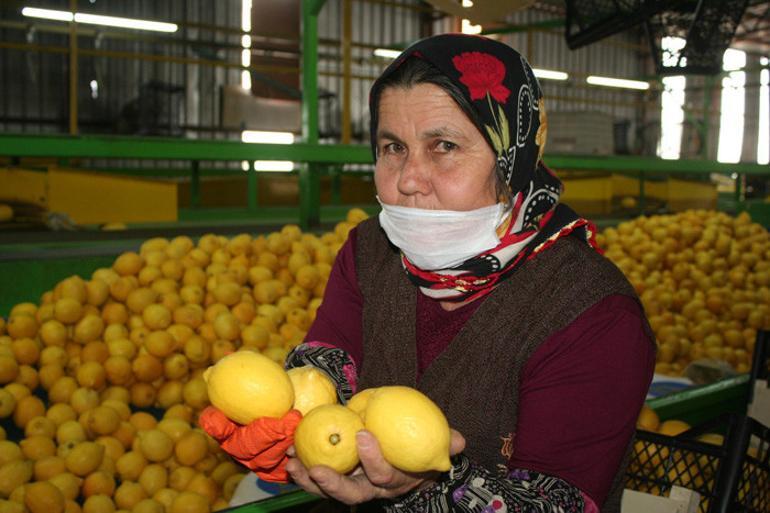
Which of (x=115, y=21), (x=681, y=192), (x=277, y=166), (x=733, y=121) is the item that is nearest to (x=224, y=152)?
(x=681, y=192)

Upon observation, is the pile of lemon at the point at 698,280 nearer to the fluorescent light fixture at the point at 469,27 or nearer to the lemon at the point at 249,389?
the fluorescent light fixture at the point at 469,27

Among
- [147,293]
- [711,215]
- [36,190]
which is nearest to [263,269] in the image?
[147,293]

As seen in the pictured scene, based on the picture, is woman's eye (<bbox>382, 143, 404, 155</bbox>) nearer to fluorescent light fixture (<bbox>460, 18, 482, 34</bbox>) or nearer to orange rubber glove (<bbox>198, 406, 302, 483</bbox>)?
orange rubber glove (<bbox>198, 406, 302, 483</bbox>)

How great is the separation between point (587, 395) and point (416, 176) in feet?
1.62

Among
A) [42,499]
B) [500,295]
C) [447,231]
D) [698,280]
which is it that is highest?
[447,231]

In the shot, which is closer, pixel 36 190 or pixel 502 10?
pixel 502 10

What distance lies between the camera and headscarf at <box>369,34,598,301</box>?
4.32 ft

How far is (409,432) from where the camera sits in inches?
38.4

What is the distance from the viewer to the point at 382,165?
4.65 ft

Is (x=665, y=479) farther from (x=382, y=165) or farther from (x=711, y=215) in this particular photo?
(x=711, y=215)

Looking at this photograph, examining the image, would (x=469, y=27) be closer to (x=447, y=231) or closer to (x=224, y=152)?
(x=224, y=152)

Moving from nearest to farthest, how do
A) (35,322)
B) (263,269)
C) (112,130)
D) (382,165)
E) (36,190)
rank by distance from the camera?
(382,165), (35,322), (263,269), (36,190), (112,130)

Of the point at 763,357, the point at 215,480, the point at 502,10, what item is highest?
the point at 502,10

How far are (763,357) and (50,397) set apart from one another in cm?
251
